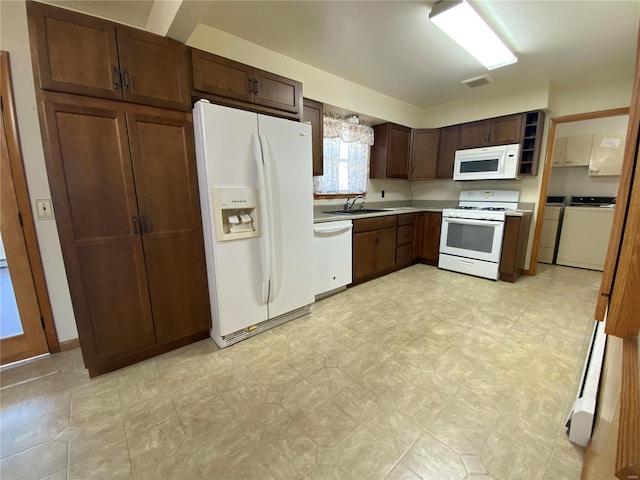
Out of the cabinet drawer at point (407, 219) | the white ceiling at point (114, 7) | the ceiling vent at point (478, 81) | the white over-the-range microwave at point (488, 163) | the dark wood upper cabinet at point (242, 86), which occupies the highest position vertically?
the ceiling vent at point (478, 81)

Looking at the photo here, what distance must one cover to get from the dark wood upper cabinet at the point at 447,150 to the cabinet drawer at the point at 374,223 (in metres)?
1.21

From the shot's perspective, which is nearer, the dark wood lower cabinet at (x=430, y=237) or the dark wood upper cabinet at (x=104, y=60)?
the dark wood upper cabinet at (x=104, y=60)

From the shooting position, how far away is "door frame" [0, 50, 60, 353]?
1683 mm

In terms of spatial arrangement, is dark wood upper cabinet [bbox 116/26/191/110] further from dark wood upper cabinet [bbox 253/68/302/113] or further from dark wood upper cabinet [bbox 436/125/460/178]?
dark wood upper cabinet [bbox 436/125/460/178]

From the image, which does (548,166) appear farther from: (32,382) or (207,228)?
(32,382)

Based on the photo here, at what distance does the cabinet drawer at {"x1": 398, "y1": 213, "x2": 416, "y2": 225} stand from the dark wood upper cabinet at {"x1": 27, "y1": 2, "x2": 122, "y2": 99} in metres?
3.30

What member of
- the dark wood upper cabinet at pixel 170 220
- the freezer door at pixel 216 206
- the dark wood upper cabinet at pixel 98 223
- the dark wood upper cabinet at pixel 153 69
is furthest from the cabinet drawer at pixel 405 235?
the dark wood upper cabinet at pixel 98 223

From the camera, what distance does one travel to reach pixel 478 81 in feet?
10.3

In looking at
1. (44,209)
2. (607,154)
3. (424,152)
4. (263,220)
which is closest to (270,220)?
(263,220)

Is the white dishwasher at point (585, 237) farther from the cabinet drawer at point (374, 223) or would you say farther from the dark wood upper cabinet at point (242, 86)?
the dark wood upper cabinet at point (242, 86)

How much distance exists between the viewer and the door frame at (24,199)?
168 cm

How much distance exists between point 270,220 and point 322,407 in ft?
4.32

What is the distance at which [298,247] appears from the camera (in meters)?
2.36

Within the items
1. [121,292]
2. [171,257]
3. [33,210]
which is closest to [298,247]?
[171,257]
